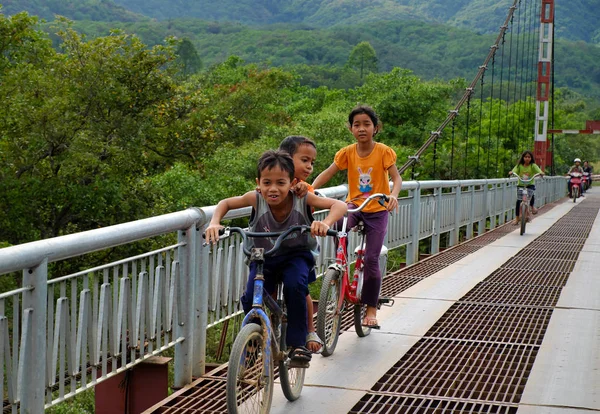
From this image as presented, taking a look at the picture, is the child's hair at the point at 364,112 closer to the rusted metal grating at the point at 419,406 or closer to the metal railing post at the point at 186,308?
the metal railing post at the point at 186,308

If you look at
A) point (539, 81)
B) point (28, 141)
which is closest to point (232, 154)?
point (28, 141)

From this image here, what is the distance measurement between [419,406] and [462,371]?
85 centimetres

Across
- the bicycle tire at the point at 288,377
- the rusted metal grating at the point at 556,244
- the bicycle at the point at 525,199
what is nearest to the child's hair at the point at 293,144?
the bicycle tire at the point at 288,377

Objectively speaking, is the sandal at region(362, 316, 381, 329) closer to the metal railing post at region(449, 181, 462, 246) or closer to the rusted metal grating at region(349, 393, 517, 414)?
the rusted metal grating at region(349, 393, 517, 414)

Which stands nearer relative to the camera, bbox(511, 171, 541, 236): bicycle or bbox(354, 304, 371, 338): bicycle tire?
bbox(354, 304, 371, 338): bicycle tire

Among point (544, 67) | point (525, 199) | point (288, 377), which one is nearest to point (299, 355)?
point (288, 377)

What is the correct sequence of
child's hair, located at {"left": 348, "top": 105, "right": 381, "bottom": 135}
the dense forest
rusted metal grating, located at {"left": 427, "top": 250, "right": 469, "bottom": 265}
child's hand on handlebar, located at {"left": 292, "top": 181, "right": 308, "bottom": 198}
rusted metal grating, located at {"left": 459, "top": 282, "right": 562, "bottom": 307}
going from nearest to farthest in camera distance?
child's hand on handlebar, located at {"left": 292, "top": 181, "right": 308, "bottom": 198} < child's hair, located at {"left": 348, "top": 105, "right": 381, "bottom": 135} < rusted metal grating, located at {"left": 459, "top": 282, "right": 562, "bottom": 307} < rusted metal grating, located at {"left": 427, "top": 250, "right": 469, "bottom": 265} < the dense forest

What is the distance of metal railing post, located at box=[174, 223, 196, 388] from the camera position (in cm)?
497

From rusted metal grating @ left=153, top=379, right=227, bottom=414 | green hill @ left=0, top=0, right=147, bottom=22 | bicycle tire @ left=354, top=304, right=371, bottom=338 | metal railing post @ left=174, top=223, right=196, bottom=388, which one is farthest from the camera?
green hill @ left=0, top=0, right=147, bottom=22

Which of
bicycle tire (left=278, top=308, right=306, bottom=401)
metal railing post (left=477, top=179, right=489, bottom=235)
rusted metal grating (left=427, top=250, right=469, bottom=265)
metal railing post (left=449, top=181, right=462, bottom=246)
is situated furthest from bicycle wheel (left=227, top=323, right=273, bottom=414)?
metal railing post (left=477, top=179, right=489, bottom=235)

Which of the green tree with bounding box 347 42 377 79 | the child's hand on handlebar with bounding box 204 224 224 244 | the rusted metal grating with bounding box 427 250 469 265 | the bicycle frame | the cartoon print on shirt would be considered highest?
the green tree with bounding box 347 42 377 79

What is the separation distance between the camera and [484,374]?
5.52m

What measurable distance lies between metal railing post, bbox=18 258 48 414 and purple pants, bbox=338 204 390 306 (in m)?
3.09

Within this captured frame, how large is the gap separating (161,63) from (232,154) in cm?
1024
